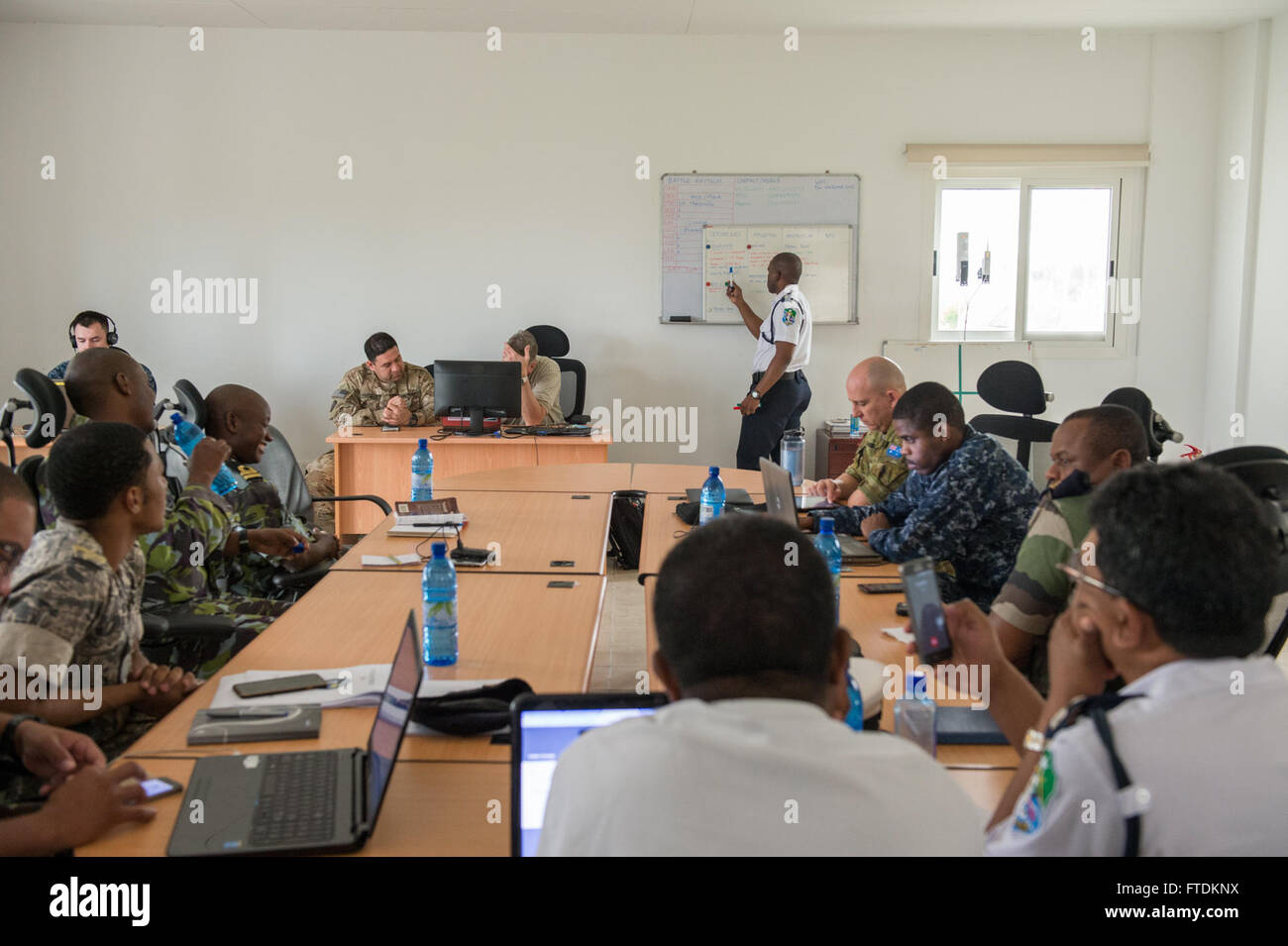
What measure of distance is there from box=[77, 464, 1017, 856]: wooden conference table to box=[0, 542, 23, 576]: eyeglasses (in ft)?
1.45

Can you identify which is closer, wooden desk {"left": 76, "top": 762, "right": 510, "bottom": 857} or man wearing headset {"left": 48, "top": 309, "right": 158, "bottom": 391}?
wooden desk {"left": 76, "top": 762, "right": 510, "bottom": 857}

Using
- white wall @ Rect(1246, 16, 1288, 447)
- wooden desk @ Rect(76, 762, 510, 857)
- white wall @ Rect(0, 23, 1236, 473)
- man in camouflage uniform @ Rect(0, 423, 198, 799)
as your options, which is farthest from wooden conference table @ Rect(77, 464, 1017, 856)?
white wall @ Rect(1246, 16, 1288, 447)

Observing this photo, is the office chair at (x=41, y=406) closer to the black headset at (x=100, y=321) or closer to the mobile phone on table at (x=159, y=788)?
the black headset at (x=100, y=321)

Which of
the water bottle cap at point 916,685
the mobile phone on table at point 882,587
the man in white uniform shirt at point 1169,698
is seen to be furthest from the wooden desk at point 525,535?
the man in white uniform shirt at point 1169,698

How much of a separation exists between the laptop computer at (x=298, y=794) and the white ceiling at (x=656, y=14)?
504 centimetres

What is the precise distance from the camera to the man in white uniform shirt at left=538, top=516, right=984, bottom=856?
906 millimetres

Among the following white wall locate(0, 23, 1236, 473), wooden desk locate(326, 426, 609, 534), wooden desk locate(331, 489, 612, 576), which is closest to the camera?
wooden desk locate(331, 489, 612, 576)

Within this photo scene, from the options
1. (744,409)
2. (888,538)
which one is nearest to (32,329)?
(744,409)

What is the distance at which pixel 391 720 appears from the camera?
153 centimetres

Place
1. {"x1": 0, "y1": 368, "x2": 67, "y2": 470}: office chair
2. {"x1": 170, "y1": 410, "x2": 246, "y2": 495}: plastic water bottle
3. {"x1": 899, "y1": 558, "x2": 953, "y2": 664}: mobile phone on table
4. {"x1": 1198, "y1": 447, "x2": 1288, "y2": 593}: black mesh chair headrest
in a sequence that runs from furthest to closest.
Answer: {"x1": 0, "y1": 368, "x2": 67, "y2": 470}: office chair < {"x1": 170, "y1": 410, "x2": 246, "y2": 495}: plastic water bottle < {"x1": 1198, "y1": 447, "x2": 1288, "y2": 593}: black mesh chair headrest < {"x1": 899, "y1": 558, "x2": 953, "y2": 664}: mobile phone on table

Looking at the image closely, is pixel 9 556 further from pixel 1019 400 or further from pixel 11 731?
pixel 1019 400

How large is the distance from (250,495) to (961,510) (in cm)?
221

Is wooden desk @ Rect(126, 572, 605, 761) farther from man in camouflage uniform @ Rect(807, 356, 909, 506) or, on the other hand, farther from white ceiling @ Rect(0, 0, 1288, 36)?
white ceiling @ Rect(0, 0, 1288, 36)

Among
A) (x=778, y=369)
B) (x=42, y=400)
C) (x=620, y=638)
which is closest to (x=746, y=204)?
(x=778, y=369)
